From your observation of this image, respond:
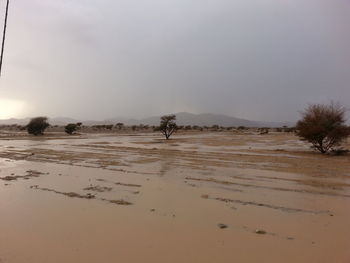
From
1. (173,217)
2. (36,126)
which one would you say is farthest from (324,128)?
(36,126)

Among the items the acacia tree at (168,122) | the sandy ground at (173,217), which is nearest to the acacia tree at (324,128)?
the sandy ground at (173,217)

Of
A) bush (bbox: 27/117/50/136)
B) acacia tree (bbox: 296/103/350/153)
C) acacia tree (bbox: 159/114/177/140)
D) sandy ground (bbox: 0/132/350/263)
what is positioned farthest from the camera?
bush (bbox: 27/117/50/136)

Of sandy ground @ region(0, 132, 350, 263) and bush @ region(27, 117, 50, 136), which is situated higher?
bush @ region(27, 117, 50, 136)

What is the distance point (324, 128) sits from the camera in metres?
24.9

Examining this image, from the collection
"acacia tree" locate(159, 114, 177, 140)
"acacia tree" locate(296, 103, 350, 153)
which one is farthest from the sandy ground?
"acacia tree" locate(159, 114, 177, 140)

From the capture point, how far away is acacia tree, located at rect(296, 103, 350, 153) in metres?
24.9

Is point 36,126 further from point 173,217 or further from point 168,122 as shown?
point 173,217

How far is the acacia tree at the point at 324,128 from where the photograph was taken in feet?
81.6

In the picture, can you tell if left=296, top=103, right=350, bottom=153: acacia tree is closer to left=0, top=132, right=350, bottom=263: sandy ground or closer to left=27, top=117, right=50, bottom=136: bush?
left=0, top=132, right=350, bottom=263: sandy ground

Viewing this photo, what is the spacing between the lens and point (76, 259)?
541 cm

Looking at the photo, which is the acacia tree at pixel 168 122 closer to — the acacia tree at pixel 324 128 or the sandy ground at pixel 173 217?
the acacia tree at pixel 324 128

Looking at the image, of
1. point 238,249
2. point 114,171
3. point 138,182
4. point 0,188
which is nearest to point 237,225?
point 238,249

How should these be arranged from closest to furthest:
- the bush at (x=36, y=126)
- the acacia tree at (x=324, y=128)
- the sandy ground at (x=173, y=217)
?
the sandy ground at (x=173, y=217) → the acacia tree at (x=324, y=128) → the bush at (x=36, y=126)

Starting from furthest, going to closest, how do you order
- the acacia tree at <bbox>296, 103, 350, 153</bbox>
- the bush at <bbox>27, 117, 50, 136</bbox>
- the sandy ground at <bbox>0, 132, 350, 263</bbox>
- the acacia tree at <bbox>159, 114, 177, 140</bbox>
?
1. the bush at <bbox>27, 117, 50, 136</bbox>
2. the acacia tree at <bbox>159, 114, 177, 140</bbox>
3. the acacia tree at <bbox>296, 103, 350, 153</bbox>
4. the sandy ground at <bbox>0, 132, 350, 263</bbox>
